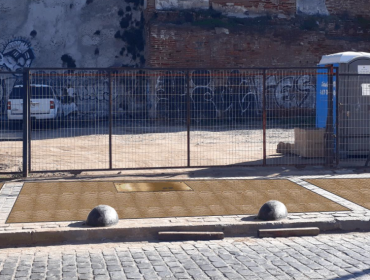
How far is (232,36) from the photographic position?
27375 mm

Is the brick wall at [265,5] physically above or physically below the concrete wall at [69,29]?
above

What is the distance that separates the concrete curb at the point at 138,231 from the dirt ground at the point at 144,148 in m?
5.40

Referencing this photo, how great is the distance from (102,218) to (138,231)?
520 millimetres

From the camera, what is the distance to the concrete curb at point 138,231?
740 cm

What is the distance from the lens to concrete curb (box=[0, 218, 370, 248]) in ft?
24.3

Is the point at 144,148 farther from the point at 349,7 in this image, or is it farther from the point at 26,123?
the point at 349,7

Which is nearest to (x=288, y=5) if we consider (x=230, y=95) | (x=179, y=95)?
(x=230, y=95)

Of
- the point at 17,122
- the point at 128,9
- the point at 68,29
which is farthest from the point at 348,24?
the point at 17,122

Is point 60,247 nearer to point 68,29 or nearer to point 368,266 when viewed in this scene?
point 368,266

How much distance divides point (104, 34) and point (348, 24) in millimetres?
12457

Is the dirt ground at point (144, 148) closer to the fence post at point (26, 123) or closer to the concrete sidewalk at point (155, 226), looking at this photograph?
the fence post at point (26, 123)

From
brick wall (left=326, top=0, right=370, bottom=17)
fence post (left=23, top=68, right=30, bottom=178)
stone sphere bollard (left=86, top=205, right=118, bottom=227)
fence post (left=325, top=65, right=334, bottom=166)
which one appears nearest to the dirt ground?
fence post (left=325, top=65, right=334, bottom=166)

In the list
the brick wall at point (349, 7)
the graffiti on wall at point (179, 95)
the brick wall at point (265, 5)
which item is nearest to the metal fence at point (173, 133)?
the graffiti on wall at point (179, 95)

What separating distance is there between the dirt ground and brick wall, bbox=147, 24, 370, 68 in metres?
6.44
